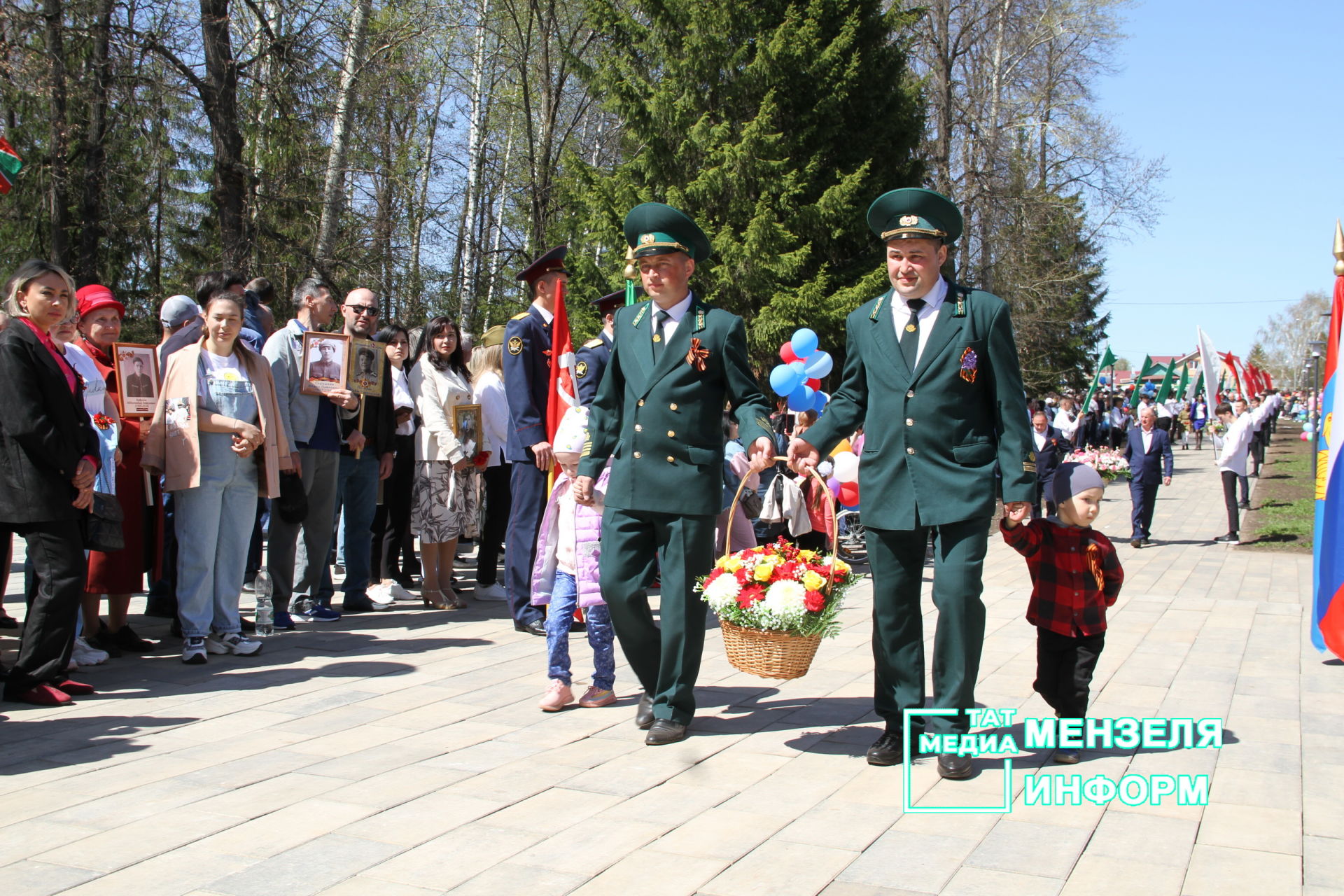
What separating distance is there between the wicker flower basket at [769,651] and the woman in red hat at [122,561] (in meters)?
3.70

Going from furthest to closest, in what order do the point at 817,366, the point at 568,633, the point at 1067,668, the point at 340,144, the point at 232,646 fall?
the point at 340,144 < the point at 817,366 < the point at 232,646 < the point at 568,633 < the point at 1067,668

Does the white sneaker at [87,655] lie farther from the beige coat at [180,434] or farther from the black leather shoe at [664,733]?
the black leather shoe at [664,733]

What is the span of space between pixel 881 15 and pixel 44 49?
47.8 ft

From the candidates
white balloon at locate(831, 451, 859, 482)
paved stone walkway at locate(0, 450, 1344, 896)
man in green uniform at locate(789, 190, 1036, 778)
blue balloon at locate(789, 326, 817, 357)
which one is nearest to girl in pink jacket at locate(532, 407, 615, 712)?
paved stone walkway at locate(0, 450, 1344, 896)

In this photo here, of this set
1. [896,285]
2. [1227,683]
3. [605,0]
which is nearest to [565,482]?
[896,285]

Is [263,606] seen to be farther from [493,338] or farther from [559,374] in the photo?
[493,338]

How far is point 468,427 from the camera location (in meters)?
8.61

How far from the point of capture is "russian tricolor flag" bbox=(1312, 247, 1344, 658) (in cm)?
622

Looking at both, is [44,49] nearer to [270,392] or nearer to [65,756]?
[270,392]

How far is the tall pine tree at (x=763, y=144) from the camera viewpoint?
19.9m

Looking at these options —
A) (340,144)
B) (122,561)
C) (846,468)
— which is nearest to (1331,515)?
(846,468)

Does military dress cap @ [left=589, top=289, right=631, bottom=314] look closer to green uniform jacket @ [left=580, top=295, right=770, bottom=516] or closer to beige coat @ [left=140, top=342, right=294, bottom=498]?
beige coat @ [left=140, top=342, right=294, bottom=498]

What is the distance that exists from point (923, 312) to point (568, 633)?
7.31ft

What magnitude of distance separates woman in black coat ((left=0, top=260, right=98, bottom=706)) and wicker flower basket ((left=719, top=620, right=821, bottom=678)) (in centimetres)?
316
